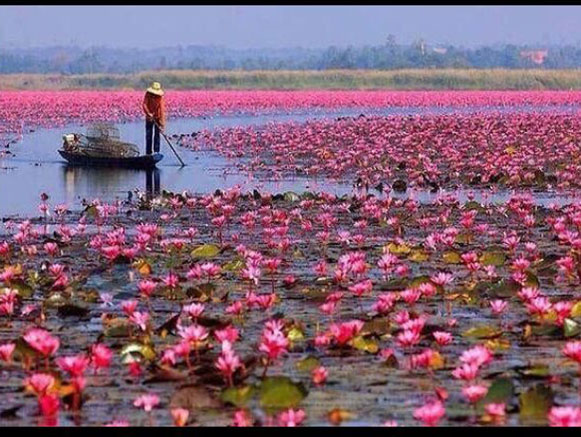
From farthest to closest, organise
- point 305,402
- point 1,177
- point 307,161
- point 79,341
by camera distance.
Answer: point 307,161, point 1,177, point 79,341, point 305,402

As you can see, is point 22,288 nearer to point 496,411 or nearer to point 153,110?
point 496,411

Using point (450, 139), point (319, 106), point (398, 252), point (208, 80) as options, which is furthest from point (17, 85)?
point (398, 252)

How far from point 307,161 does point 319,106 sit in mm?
35313

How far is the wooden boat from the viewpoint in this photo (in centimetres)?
2358

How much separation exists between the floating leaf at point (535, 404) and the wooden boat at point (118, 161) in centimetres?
1810

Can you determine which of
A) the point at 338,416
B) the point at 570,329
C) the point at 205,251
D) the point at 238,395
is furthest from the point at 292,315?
the point at 205,251

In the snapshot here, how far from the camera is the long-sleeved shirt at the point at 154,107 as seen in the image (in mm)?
24641

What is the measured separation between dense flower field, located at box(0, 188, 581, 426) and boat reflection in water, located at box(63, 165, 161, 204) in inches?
200

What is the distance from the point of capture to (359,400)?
6223mm

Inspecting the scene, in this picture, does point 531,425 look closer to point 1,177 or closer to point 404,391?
point 404,391

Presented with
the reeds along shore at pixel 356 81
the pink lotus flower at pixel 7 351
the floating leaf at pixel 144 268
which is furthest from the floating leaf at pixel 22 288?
the reeds along shore at pixel 356 81

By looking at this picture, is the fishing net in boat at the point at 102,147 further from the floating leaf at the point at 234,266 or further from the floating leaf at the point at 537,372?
the floating leaf at the point at 537,372

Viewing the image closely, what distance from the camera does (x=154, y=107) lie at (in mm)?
24859

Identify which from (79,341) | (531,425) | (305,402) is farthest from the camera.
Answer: (79,341)
